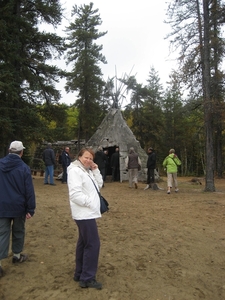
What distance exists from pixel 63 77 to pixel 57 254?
12381 mm

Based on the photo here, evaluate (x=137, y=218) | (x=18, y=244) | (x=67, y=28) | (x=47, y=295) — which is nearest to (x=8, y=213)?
(x=18, y=244)

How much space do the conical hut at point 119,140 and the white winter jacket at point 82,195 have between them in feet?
40.5

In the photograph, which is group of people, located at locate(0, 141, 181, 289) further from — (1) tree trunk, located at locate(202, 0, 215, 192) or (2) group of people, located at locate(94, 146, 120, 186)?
(1) tree trunk, located at locate(202, 0, 215, 192)

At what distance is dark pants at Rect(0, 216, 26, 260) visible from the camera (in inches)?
145

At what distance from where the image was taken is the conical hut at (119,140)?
1598cm

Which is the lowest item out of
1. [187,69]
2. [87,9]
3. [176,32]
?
[187,69]

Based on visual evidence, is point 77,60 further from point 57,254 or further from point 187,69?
point 57,254

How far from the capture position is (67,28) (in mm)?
27359

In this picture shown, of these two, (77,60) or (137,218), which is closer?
(137,218)

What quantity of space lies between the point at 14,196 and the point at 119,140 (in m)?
12.9

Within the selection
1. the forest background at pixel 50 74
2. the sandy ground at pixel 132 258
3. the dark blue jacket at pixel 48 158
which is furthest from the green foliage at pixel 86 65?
the sandy ground at pixel 132 258

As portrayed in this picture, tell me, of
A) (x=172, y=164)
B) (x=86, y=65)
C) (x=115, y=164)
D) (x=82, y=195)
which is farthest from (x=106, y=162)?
(x=86, y=65)

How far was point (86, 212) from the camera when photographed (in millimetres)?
3262

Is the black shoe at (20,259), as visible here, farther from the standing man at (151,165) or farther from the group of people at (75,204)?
the standing man at (151,165)
